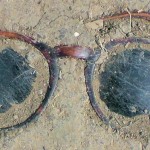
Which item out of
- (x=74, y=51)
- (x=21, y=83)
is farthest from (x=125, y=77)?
(x=21, y=83)

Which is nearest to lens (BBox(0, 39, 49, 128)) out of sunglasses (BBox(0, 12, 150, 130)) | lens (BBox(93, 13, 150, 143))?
sunglasses (BBox(0, 12, 150, 130))

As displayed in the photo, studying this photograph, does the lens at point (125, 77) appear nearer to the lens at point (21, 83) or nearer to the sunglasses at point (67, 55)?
the sunglasses at point (67, 55)

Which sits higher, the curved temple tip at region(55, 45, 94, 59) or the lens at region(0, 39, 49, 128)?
the curved temple tip at region(55, 45, 94, 59)

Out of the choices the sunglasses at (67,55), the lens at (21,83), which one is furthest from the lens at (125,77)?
the lens at (21,83)

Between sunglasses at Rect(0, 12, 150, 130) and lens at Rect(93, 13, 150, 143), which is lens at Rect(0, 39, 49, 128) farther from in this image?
lens at Rect(93, 13, 150, 143)

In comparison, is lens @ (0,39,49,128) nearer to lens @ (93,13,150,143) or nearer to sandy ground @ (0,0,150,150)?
sandy ground @ (0,0,150,150)

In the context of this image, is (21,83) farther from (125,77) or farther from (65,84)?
(125,77)

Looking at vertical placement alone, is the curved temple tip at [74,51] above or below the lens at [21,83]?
above
